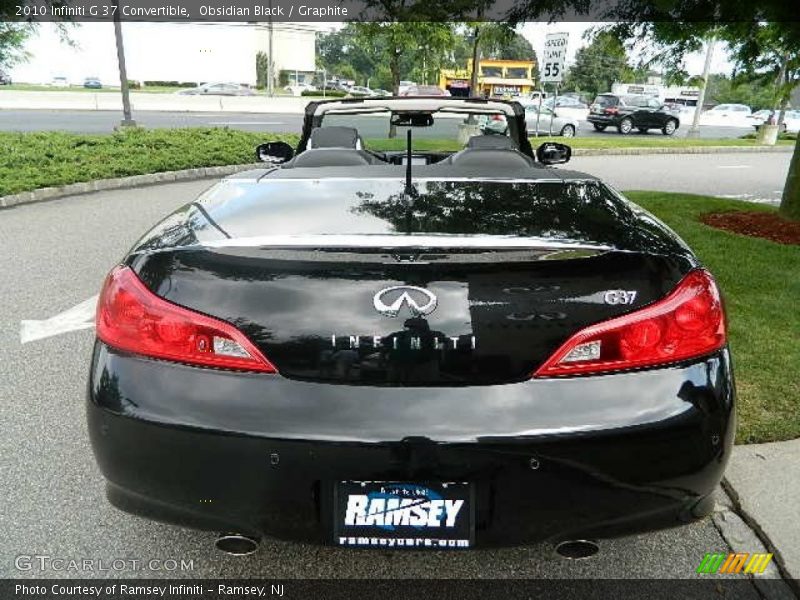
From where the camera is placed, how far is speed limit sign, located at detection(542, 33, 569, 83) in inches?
727

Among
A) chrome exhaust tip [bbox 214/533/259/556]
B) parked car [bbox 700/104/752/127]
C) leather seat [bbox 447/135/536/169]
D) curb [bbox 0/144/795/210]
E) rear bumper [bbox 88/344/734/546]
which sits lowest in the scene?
parked car [bbox 700/104/752/127]

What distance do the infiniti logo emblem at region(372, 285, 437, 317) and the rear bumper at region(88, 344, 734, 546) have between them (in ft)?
0.67

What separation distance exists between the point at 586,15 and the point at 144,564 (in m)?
7.60

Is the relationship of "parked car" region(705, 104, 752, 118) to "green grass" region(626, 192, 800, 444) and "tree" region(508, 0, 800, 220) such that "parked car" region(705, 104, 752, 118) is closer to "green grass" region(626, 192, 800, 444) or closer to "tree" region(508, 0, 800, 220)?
"tree" region(508, 0, 800, 220)

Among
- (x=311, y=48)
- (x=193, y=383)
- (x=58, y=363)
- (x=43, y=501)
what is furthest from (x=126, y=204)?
(x=311, y=48)

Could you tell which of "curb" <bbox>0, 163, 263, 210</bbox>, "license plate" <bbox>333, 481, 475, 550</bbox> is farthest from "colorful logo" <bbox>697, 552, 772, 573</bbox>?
"curb" <bbox>0, 163, 263, 210</bbox>

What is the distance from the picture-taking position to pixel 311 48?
75.1 meters

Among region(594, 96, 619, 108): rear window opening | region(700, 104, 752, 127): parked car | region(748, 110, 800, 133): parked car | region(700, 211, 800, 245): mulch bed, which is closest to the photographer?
region(700, 211, 800, 245): mulch bed

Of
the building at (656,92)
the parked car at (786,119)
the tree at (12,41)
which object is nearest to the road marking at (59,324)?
the tree at (12,41)

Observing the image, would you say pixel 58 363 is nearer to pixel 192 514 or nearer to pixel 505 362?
pixel 192 514

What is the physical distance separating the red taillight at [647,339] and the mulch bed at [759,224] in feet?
19.3

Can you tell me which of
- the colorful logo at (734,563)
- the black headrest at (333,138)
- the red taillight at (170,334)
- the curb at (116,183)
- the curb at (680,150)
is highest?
the black headrest at (333,138)

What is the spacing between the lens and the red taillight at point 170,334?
180cm

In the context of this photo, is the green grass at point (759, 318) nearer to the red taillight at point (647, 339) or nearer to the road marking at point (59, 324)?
the red taillight at point (647, 339)
